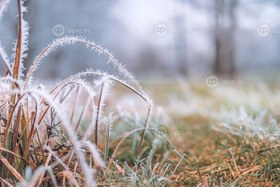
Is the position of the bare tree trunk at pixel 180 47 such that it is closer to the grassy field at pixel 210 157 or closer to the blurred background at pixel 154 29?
the blurred background at pixel 154 29

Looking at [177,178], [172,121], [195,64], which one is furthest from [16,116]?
[195,64]

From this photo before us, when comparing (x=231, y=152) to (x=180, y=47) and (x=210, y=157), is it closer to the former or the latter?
(x=210, y=157)

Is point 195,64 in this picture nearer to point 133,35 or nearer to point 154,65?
point 154,65

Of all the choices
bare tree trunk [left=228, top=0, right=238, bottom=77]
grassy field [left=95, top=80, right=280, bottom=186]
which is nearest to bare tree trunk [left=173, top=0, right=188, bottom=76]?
bare tree trunk [left=228, top=0, right=238, bottom=77]

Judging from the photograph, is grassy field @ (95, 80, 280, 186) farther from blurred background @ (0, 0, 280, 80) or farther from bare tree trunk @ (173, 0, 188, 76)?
bare tree trunk @ (173, 0, 188, 76)

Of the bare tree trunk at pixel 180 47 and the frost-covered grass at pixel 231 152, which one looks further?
the bare tree trunk at pixel 180 47

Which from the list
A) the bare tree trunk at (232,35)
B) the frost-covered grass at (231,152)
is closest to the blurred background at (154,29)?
the bare tree trunk at (232,35)

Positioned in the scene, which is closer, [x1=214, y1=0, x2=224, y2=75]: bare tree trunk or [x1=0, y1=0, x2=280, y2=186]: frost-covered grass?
[x1=0, y1=0, x2=280, y2=186]: frost-covered grass

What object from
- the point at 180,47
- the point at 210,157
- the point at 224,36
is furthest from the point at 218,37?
the point at 210,157
